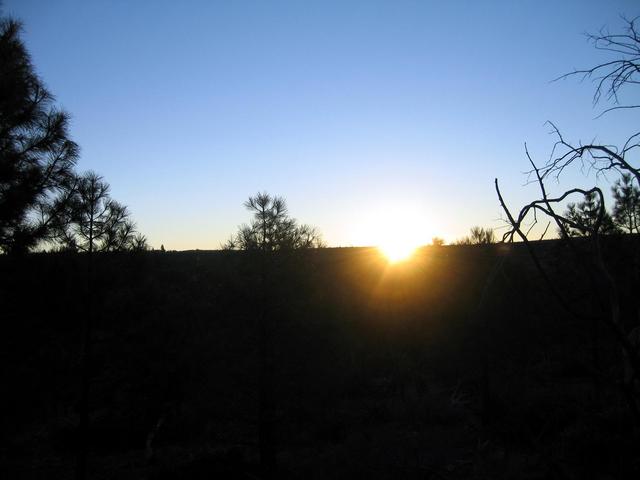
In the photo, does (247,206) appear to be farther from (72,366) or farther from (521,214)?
(521,214)

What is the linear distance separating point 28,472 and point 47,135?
41.8ft

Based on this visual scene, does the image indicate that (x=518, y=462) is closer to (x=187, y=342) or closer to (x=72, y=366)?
(x=72, y=366)

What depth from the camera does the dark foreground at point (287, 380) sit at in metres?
11.3

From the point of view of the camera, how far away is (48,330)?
13.6m

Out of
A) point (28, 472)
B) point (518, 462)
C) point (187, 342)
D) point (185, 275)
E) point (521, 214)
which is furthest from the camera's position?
point (185, 275)

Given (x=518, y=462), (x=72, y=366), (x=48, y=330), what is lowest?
(x=518, y=462)

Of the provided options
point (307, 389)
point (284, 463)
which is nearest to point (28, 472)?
point (284, 463)

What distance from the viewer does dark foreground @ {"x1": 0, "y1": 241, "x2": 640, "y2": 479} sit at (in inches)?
444

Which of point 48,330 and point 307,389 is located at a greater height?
point 48,330

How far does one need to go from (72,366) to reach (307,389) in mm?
6858

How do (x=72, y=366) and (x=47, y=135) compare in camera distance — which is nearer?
(x=47, y=135)

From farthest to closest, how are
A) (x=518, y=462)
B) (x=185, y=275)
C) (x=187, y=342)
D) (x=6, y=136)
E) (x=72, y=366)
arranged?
(x=185, y=275), (x=187, y=342), (x=72, y=366), (x=518, y=462), (x=6, y=136)

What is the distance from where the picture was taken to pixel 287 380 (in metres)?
14.2

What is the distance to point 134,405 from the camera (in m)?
20.2
